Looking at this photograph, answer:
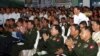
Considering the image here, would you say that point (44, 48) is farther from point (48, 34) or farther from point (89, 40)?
point (89, 40)

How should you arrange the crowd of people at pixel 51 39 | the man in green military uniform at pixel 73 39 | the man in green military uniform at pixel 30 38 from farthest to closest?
1. the man in green military uniform at pixel 30 38
2. the man in green military uniform at pixel 73 39
3. the crowd of people at pixel 51 39

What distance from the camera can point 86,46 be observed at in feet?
18.5

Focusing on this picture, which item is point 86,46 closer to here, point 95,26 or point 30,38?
point 95,26

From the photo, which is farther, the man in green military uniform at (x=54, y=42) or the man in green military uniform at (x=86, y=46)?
the man in green military uniform at (x=54, y=42)

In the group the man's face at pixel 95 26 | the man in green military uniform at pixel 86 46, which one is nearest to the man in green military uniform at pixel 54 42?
the man's face at pixel 95 26

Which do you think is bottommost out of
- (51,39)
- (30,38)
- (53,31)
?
(30,38)

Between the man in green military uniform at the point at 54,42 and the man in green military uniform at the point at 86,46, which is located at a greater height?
the man in green military uniform at the point at 86,46

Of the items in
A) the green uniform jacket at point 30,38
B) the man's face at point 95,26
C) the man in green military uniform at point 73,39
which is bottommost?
the green uniform jacket at point 30,38

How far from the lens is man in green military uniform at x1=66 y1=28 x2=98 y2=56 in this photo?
5578 millimetres

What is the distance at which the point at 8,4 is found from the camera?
717 inches

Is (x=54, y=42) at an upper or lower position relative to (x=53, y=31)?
lower

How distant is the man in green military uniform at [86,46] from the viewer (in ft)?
18.3

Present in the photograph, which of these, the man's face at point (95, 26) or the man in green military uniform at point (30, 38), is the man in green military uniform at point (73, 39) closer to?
the man's face at point (95, 26)

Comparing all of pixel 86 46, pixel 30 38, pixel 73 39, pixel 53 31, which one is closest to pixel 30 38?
pixel 30 38
